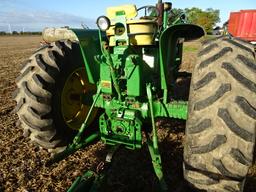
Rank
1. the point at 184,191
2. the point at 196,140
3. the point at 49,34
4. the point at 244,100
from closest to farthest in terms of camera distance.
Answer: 1. the point at 244,100
2. the point at 196,140
3. the point at 184,191
4. the point at 49,34

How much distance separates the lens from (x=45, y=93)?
379cm

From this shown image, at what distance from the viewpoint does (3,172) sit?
13.1ft

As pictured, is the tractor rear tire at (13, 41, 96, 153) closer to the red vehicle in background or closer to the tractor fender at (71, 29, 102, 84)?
the tractor fender at (71, 29, 102, 84)

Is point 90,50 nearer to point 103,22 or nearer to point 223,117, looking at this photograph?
point 103,22

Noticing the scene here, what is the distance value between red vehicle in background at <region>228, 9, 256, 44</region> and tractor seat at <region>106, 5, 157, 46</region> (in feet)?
59.4

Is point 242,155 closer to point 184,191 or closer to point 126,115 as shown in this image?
point 184,191

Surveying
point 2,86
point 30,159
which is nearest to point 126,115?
point 30,159

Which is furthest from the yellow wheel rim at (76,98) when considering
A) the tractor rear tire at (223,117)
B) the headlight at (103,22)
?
the tractor rear tire at (223,117)

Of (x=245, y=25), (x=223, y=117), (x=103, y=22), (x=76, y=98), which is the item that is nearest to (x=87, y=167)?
(x=76, y=98)

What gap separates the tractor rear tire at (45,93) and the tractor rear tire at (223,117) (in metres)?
1.94

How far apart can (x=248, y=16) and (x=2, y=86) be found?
17.7 metres

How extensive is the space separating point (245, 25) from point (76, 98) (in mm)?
19435

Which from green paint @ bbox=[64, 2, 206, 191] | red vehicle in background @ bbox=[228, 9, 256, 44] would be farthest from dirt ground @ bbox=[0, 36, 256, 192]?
red vehicle in background @ bbox=[228, 9, 256, 44]

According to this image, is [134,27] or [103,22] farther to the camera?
[134,27]
